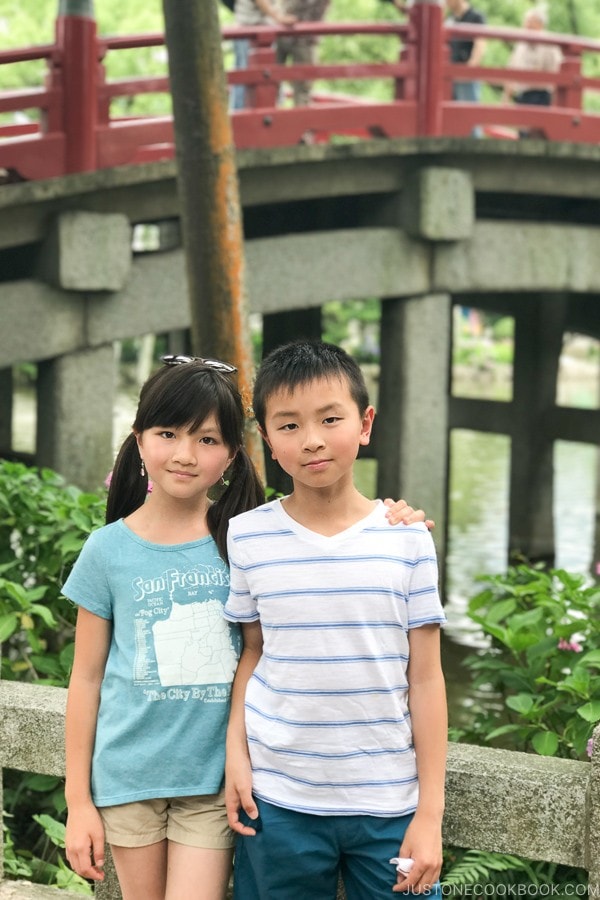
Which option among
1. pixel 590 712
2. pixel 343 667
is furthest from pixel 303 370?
pixel 590 712

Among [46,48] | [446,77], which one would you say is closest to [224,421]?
[46,48]

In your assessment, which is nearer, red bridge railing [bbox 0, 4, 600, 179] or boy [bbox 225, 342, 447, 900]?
boy [bbox 225, 342, 447, 900]

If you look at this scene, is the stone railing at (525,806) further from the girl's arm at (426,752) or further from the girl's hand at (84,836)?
the girl's hand at (84,836)

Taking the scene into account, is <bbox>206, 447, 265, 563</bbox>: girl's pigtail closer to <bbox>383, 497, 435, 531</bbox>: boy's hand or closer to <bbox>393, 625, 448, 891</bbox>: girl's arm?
<bbox>383, 497, 435, 531</bbox>: boy's hand

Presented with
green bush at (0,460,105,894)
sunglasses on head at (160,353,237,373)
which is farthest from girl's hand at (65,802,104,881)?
green bush at (0,460,105,894)

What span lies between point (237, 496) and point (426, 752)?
0.61 metres

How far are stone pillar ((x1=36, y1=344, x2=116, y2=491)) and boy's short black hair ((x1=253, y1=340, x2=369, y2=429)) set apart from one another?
5.46 metres

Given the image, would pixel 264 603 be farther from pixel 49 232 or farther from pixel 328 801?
pixel 49 232

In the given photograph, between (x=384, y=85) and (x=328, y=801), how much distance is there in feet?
74.9

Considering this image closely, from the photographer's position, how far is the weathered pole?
4.74 m

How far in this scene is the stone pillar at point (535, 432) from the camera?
12562 millimetres

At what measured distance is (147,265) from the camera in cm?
786

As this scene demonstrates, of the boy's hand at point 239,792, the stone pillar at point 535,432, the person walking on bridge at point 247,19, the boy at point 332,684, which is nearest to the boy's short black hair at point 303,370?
the boy at point 332,684

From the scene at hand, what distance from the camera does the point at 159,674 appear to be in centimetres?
229
